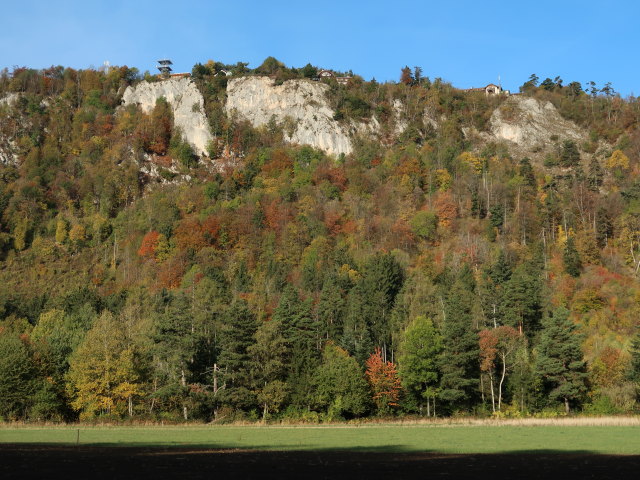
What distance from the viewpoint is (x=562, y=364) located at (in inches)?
2940

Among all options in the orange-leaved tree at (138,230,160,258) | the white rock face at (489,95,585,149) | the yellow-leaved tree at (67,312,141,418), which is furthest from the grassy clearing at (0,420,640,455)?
the white rock face at (489,95,585,149)

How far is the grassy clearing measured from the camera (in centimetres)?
3984

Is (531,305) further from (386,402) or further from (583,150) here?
(583,150)

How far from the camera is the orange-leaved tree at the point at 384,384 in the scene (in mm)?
76438

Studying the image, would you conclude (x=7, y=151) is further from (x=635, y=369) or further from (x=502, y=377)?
(x=635, y=369)

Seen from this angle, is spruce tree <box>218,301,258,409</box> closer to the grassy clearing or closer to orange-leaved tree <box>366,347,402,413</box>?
orange-leaved tree <box>366,347,402,413</box>

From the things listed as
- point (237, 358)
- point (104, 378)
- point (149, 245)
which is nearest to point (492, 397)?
point (237, 358)

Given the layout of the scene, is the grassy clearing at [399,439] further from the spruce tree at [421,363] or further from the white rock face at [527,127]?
the white rock face at [527,127]

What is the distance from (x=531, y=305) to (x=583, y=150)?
99.1 m

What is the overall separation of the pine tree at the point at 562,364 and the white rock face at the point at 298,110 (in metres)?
112

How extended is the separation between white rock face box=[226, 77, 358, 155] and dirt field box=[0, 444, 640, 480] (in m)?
150

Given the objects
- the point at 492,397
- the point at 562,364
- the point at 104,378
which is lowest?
the point at 492,397

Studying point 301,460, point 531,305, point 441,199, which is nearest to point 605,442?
point 301,460

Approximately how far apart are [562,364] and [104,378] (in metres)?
43.5
